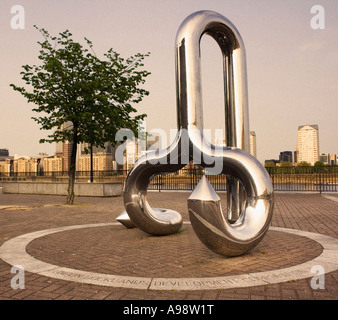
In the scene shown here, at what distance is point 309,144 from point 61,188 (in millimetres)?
170741

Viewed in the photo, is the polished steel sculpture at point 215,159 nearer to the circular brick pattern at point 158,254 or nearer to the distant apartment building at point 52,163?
the circular brick pattern at point 158,254

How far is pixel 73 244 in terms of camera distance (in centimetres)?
641

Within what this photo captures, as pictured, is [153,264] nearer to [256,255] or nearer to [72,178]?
[256,255]

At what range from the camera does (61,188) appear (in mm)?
21094

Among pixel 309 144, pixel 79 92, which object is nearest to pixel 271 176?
pixel 79 92

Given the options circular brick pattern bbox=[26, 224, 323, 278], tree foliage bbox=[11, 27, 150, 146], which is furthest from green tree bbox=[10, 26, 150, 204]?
circular brick pattern bbox=[26, 224, 323, 278]

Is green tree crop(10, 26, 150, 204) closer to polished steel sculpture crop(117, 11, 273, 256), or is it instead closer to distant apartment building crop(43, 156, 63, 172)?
polished steel sculpture crop(117, 11, 273, 256)

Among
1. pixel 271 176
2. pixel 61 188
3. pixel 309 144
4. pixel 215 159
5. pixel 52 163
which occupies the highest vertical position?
pixel 309 144

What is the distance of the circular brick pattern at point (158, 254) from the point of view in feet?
15.4

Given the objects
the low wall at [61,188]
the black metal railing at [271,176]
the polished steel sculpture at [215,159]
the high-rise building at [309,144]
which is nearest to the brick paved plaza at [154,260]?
the polished steel sculpture at [215,159]

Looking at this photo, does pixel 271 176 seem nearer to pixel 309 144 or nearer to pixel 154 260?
pixel 154 260

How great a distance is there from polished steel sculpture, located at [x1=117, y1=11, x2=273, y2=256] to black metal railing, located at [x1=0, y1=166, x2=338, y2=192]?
489 inches
